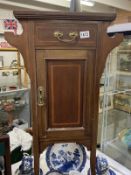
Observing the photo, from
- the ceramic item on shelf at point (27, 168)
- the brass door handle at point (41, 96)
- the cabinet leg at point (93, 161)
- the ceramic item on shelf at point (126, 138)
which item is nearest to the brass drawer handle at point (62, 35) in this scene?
the brass door handle at point (41, 96)

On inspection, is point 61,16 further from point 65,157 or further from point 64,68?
point 65,157

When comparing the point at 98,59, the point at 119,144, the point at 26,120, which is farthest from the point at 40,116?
the point at 26,120

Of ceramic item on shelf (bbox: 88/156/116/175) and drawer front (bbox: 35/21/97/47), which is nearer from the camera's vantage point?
drawer front (bbox: 35/21/97/47)

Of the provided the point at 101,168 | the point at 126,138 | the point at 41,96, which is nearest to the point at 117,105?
the point at 126,138

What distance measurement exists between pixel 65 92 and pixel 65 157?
48cm

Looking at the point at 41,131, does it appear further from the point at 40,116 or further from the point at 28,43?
the point at 28,43

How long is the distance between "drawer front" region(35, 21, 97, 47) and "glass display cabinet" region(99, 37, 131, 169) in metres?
0.73

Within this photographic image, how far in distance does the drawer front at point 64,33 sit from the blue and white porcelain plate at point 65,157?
62cm

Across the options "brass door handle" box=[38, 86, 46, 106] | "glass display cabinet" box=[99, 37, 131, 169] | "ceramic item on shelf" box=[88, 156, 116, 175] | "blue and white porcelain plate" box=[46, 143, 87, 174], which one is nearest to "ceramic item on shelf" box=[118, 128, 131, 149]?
"glass display cabinet" box=[99, 37, 131, 169]

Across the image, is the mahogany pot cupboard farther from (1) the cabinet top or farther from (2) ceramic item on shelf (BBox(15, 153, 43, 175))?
(2) ceramic item on shelf (BBox(15, 153, 43, 175))

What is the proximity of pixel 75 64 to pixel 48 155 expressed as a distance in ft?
1.99

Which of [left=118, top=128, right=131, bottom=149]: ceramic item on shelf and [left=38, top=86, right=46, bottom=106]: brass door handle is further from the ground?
[left=38, top=86, right=46, bottom=106]: brass door handle

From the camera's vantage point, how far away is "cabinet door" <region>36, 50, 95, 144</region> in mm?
781

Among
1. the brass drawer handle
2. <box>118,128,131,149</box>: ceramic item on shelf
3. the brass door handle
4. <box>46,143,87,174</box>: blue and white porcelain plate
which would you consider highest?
the brass drawer handle
